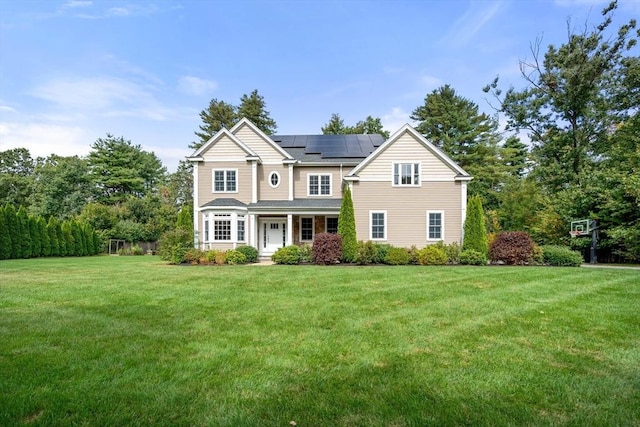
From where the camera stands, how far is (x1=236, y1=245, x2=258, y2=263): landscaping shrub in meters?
16.6

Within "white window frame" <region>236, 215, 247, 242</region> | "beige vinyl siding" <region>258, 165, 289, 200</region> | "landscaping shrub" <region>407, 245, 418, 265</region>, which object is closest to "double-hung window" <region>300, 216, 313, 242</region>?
"beige vinyl siding" <region>258, 165, 289, 200</region>

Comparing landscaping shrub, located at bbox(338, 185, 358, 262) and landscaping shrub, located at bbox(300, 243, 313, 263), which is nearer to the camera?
landscaping shrub, located at bbox(338, 185, 358, 262)

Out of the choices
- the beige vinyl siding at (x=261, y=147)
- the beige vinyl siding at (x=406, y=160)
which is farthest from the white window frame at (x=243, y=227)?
the beige vinyl siding at (x=406, y=160)

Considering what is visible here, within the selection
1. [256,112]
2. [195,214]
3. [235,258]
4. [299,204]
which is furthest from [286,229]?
[256,112]

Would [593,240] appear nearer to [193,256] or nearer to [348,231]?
[348,231]

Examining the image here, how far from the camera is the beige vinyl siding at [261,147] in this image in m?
20.2

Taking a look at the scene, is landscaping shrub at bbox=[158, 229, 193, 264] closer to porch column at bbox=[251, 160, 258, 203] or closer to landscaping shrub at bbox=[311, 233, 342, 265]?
porch column at bbox=[251, 160, 258, 203]

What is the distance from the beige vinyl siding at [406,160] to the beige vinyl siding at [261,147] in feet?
17.9

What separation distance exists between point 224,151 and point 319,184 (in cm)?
590

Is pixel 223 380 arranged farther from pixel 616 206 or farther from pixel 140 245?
pixel 140 245

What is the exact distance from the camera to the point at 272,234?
20422 millimetres

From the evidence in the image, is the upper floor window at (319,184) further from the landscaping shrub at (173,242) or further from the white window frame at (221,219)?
the landscaping shrub at (173,242)

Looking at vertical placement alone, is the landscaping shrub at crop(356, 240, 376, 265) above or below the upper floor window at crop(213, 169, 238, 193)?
below

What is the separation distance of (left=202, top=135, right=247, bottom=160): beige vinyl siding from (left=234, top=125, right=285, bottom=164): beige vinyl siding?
3.50 ft
